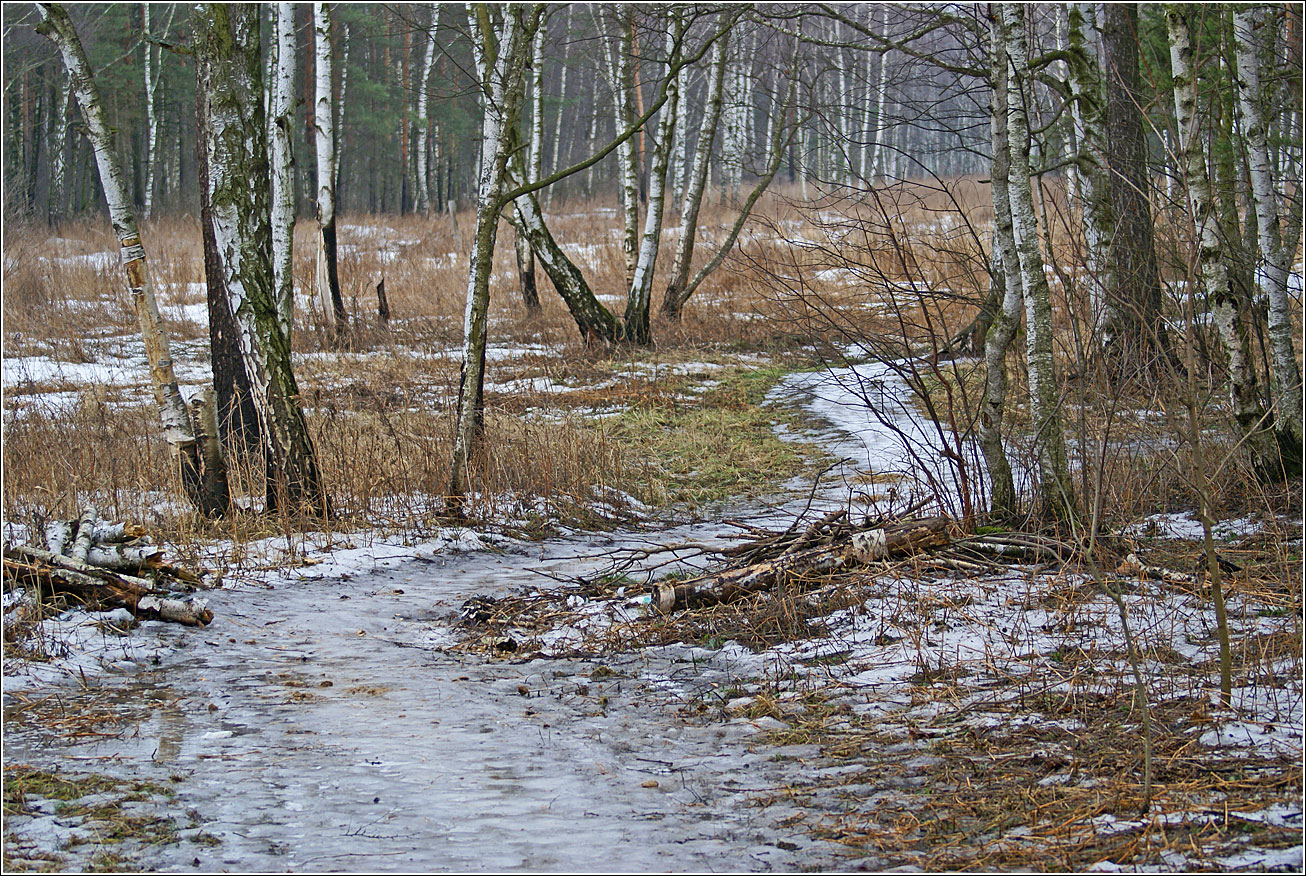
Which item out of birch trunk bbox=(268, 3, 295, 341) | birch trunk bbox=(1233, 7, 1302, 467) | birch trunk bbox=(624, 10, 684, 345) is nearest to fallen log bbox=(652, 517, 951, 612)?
birch trunk bbox=(1233, 7, 1302, 467)

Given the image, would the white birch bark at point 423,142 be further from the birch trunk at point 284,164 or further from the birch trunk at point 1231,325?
the birch trunk at point 1231,325

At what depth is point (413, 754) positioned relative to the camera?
3264mm

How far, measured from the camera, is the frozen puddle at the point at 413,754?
8.48 feet

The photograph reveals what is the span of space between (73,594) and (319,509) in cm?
200

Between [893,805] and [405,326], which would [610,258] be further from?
[893,805]

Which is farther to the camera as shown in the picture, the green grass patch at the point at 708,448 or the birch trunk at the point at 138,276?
the green grass patch at the point at 708,448

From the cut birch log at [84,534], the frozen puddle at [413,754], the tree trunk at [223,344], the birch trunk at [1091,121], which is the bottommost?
the frozen puddle at [413,754]

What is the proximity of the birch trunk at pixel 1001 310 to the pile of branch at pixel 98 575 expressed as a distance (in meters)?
3.94

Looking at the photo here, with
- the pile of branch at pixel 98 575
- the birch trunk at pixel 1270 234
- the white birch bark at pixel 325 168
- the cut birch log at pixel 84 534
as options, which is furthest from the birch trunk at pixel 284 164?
the birch trunk at pixel 1270 234

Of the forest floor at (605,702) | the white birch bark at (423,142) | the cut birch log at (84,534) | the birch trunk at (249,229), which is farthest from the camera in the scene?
the white birch bark at (423,142)

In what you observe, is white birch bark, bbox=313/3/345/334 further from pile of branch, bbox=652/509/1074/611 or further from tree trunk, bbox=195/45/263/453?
pile of branch, bbox=652/509/1074/611

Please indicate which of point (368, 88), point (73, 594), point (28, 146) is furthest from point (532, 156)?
point (28, 146)

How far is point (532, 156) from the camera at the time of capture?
54.9 ft

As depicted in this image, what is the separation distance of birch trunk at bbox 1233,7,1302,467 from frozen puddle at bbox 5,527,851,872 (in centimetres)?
349
